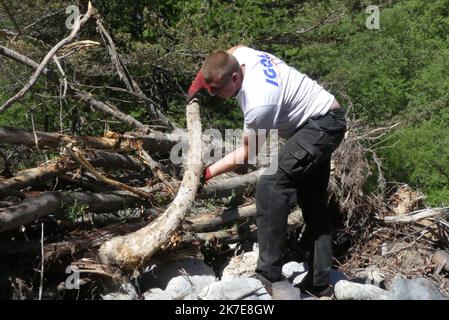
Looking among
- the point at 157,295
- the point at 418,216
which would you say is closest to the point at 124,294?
the point at 157,295

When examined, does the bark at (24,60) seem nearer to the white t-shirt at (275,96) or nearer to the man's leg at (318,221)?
the white t-shirt at (275,96)

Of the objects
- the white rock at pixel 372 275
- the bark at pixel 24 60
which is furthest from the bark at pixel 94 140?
the white rock at pixel 372 275

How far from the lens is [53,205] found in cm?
395

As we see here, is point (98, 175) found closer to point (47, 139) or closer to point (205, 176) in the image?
point (47, 139)

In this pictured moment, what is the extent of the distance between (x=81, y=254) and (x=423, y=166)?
3800 millimetres

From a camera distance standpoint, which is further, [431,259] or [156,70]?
[156,70]

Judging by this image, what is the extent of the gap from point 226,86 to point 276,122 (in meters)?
0.41

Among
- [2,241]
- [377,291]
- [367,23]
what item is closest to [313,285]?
[377,291]

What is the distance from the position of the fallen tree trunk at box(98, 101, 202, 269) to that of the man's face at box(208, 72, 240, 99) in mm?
624

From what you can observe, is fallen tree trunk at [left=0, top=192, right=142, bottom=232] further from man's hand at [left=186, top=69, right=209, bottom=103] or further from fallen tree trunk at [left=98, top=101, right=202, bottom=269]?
man's hand at [left=186, top=69, right=209, bottom=103]

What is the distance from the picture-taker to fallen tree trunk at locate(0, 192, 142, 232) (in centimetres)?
364

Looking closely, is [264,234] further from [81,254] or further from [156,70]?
[156,70]

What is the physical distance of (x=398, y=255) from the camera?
17.0 ft

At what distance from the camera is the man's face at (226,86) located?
3758 millimetres
